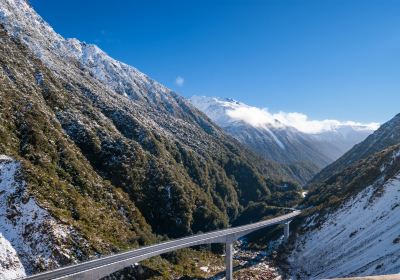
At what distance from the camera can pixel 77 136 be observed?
133500 mm

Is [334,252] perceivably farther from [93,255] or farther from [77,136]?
[77,136]

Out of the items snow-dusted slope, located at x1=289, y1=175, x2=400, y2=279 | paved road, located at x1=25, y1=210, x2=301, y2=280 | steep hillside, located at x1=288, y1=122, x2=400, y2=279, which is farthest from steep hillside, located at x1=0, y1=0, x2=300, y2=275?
snow-dusted slope, located at x1=289, y1=175, x2=400, y2=279

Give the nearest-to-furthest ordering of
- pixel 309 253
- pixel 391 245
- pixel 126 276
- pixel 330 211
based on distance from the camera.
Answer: pixel 391 245 → pixel 126 276 → pixel 309 253 → pixel 330 211

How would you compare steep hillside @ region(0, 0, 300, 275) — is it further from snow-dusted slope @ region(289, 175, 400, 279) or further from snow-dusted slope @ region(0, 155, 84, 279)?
snow-dusted slope @ region(289, 175, 400, 279)

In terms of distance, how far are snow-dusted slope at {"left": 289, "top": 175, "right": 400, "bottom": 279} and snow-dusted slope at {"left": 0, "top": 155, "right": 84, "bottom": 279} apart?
47696 mm

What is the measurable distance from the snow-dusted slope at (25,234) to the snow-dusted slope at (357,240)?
47696 mm

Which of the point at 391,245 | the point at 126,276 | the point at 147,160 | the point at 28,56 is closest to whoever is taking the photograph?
the point at 391,245

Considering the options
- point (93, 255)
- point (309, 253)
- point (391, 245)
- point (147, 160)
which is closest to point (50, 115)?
point (147, 160)

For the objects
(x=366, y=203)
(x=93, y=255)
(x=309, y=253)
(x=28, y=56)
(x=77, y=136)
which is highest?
(x=28, y=56)

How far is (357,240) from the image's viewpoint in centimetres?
8494

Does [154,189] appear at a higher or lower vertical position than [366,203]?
higher

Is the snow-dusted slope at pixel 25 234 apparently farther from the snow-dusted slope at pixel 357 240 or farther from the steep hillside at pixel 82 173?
the snow-dusted slope at pixel 357 240

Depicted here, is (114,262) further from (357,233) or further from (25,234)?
(357,233)

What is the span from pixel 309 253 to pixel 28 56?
421 feet
